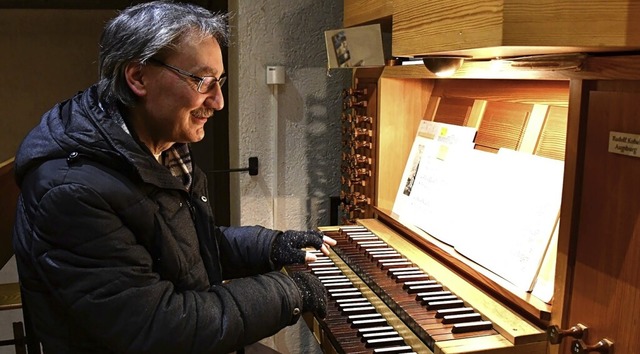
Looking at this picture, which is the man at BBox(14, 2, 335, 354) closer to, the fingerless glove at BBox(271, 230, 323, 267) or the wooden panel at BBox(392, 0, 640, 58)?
the fingerless glove at BBox(271, 230, 323, 267)

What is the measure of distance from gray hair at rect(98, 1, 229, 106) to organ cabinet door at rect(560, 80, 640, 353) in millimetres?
848

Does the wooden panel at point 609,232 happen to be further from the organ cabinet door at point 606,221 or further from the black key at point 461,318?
the black key at point 461,318

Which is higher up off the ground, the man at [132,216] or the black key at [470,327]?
the man at [132,216]

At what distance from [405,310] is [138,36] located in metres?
0.93

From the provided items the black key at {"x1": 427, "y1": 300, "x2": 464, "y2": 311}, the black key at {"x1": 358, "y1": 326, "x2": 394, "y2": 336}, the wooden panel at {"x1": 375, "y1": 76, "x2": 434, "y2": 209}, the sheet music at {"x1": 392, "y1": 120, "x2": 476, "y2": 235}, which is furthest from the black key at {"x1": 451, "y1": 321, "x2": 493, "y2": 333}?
the wooden panel at {"x1": 375, "y1": 76, "x2": 434, "y2": 209}

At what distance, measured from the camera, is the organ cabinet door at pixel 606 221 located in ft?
3.87

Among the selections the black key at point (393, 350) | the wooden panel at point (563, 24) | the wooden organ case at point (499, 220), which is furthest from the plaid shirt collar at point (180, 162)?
the wooden panel at point (563, 24)

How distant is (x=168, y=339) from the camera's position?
127 cm

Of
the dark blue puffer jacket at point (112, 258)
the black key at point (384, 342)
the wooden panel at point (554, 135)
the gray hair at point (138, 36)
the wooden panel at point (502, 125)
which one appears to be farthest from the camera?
the wooden panel at point (502, 125)

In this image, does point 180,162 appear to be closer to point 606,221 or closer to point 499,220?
point 499,220

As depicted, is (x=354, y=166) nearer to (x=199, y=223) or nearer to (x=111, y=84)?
(x=199, y=223)

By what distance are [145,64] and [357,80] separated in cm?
127

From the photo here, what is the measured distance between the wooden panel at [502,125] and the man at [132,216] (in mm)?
811

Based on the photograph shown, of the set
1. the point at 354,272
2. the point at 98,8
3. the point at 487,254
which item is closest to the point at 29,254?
the point at 354,272
